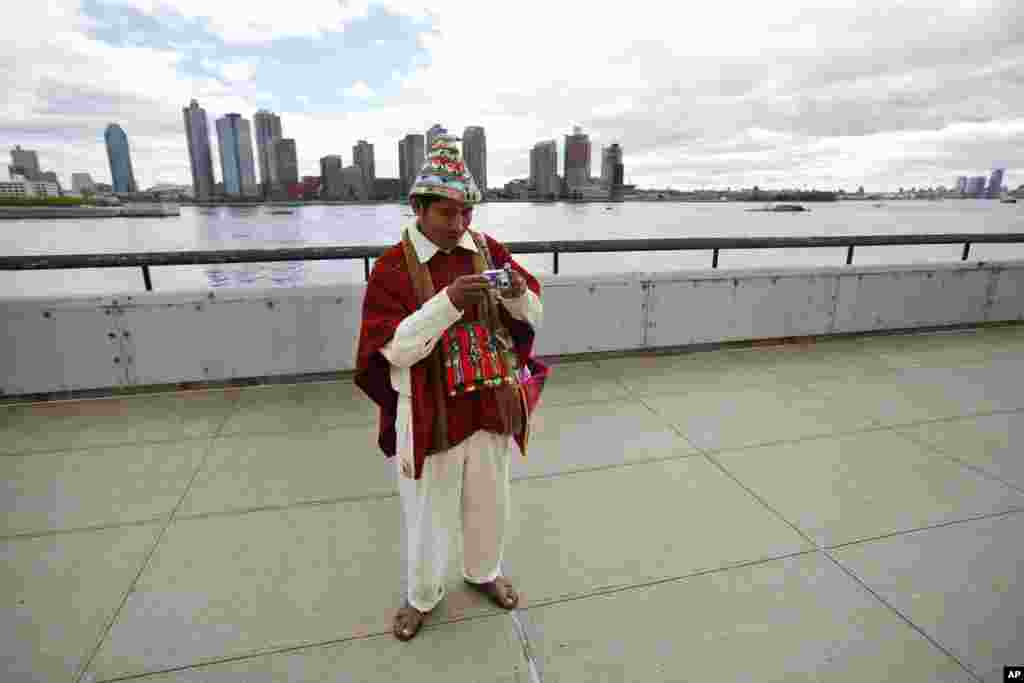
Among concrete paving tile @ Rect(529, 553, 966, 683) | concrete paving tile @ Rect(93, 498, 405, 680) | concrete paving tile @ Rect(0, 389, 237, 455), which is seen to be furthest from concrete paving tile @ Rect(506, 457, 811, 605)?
concrete paving tile @ Rect(0, 389, 237, 455)

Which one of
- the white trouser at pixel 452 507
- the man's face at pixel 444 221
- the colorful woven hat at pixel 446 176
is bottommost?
the white trouser at pixel 452 507

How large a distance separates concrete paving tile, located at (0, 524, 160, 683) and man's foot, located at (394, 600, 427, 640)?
3.71 feet

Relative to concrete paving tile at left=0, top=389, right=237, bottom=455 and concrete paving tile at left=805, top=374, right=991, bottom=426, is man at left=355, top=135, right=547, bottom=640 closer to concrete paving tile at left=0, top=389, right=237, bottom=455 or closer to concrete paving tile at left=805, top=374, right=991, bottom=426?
concrete paving tile at left=0, top=389, right=237, bottom=455

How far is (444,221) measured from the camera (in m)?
1.89

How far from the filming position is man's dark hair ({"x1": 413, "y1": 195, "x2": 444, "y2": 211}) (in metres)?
1.88

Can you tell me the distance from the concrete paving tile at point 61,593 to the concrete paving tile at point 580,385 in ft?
9.34

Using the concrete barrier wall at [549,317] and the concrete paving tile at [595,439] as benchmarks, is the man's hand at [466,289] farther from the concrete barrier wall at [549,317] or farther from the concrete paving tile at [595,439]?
the concrete barrier wall at [549,317]

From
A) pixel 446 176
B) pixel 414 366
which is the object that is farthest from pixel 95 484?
pixel 446 176

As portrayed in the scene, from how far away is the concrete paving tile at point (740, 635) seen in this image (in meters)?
1.96

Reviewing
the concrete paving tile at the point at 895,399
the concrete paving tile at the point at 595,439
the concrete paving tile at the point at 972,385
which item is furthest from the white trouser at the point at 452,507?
the concrete paving tile at the point at 972,385

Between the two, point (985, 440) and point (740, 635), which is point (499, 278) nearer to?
point (740, 635)

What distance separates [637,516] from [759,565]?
616 millimetres

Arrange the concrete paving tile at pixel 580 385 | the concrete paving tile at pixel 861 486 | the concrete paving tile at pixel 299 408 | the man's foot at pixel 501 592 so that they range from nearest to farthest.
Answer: the man's foot at pixel 501 592, the concrete paving tile at pixel 861 486, the concrete paving tile at pixel 299 408, the concrete paving tile at pixel 580 385

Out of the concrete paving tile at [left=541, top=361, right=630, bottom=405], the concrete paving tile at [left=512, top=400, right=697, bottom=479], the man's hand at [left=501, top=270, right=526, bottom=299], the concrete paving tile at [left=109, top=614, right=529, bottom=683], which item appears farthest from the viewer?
the concrete paving tile at [left=541, top=361, right=630, bottom=405]
